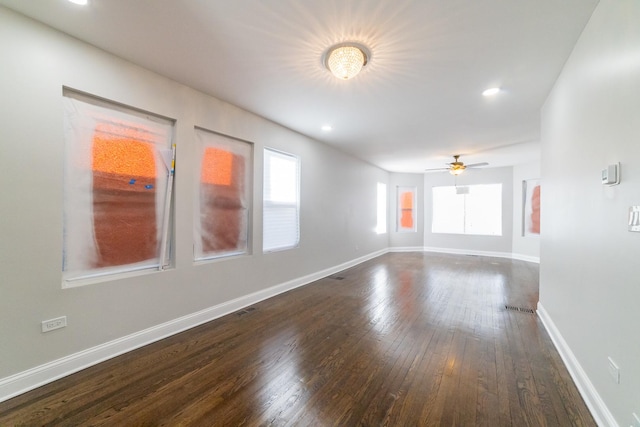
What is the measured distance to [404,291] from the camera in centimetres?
460

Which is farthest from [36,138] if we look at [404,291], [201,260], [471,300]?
[471,300]

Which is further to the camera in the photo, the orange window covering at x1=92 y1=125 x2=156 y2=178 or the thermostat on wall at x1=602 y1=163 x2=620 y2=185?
the orange window covering at x1=92 y1=125 x2=156 y2=178

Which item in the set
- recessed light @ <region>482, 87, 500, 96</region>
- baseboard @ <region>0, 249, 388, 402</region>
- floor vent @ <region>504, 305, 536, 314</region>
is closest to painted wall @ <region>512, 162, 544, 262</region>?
floor vent @ <region>504, 305, 536, 314</region>

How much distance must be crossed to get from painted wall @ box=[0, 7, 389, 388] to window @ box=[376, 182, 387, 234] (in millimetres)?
5536

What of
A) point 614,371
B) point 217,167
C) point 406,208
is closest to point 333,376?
point 614,371

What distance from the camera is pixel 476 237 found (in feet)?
28.9

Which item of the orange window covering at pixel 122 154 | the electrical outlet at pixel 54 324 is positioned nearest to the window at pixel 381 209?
the orange window covering at pixel 122 154

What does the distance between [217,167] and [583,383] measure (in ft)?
13.4

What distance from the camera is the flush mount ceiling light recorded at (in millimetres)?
2276

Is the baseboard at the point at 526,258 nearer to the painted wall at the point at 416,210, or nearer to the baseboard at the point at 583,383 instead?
the painted wall at the point at 416,210

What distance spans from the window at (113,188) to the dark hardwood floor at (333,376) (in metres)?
0.97

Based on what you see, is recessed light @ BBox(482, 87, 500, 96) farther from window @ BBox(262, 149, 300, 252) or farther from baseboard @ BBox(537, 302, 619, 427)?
window @ BBox(262, 149, 300, 252)

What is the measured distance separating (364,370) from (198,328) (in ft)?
6.50

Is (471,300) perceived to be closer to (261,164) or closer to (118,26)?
(261,164)
